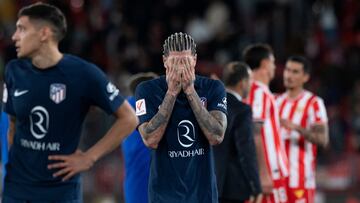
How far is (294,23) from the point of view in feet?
59.2

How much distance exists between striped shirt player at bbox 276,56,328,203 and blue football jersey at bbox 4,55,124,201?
4.07 m

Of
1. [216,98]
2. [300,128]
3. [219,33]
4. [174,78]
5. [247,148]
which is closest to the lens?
[174,78]

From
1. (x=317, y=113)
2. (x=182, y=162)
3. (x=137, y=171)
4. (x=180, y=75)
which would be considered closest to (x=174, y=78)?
(x=180, y=75)

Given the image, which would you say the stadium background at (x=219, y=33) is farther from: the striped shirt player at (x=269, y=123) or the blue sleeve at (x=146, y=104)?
the blue sleeve at (x=146, y=104)

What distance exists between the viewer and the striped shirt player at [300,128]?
9.56 m

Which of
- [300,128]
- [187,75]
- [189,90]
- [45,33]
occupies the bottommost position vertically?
[300,128]

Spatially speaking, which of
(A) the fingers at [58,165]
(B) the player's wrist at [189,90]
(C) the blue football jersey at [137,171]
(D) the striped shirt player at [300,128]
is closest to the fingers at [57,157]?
(A) the fingers at [58,165]

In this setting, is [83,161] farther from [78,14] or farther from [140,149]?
[78,14]

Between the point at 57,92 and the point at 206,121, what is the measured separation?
1043 millimetres

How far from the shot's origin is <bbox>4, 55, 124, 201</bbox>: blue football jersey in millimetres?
5676

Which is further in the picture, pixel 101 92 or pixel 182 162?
pixel 182 162

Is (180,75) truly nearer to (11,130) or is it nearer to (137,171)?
(11,130)

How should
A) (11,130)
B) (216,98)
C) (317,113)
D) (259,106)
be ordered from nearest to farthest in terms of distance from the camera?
1. (11,130)
2. (216,98)
3. (259,106)
4. (317,113)

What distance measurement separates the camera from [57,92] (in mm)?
5691
